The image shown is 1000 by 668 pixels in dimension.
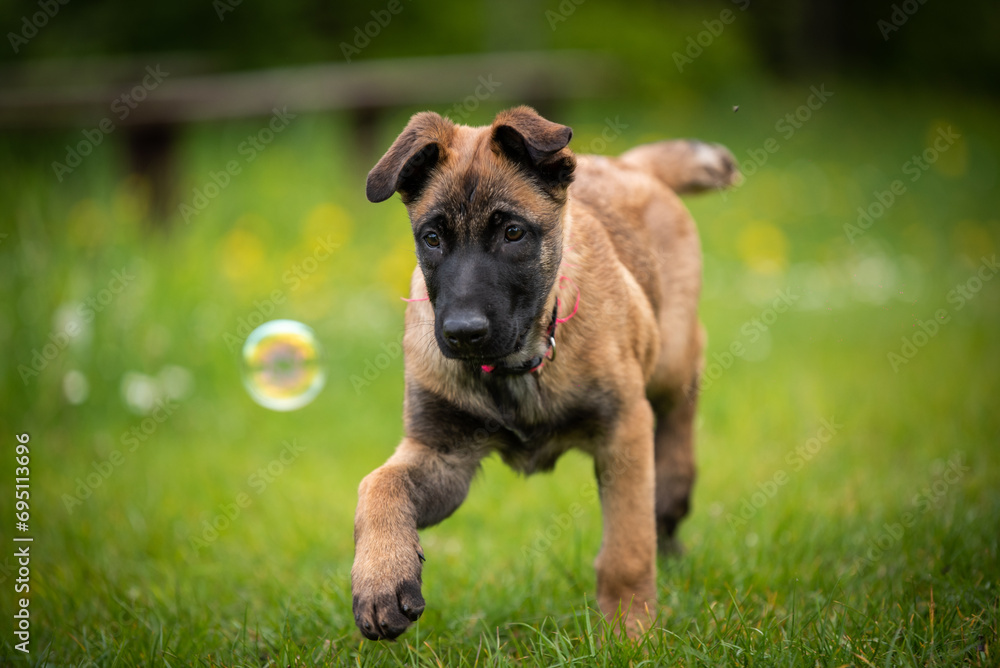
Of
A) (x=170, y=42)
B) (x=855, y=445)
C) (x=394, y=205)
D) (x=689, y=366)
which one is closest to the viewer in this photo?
(x=689, y=366)

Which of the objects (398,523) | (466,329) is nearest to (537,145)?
(466,329)

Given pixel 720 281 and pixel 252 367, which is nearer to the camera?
pixel 252 367

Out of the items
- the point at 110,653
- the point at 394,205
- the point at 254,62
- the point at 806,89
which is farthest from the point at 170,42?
the point at 110,653

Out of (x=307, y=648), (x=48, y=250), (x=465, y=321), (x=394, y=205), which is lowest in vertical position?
(x=394, y=205)

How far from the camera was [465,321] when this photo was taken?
117 inches

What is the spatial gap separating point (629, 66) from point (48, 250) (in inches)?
599

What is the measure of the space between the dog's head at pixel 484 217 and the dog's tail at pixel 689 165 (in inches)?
64.6

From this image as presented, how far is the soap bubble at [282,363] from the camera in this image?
4.52m

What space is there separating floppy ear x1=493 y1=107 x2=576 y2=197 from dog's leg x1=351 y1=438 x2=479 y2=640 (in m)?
1.06

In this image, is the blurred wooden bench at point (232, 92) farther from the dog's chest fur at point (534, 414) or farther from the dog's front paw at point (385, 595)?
the dog's front paw at point (385, 595)

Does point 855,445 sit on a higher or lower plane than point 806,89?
higher

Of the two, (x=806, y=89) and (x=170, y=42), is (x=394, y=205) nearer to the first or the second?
(x=170, y=42)

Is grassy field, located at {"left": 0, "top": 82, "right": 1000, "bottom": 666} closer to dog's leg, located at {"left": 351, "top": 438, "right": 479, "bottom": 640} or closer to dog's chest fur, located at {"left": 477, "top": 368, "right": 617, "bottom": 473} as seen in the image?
dog's leg, located at {"left": 351, "top": 438, "right": 479, "bottom": 640}

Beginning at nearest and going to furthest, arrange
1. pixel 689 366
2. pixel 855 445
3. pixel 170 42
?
1. pixel 689 366
2. pixel 855 445
3. pixel 170 42
